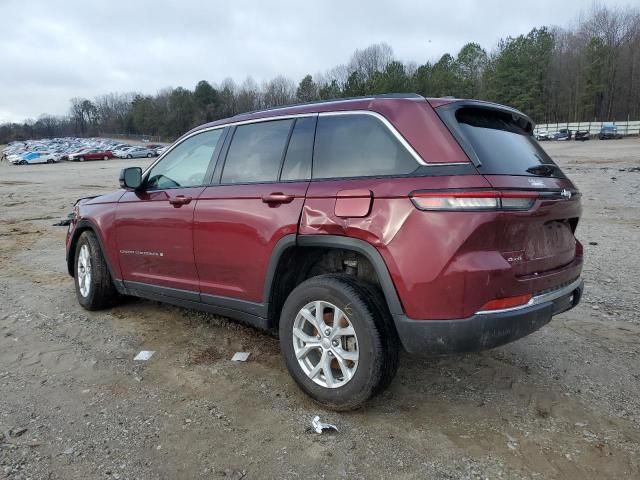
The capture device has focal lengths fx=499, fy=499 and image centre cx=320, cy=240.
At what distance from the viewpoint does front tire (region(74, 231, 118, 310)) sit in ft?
15.9

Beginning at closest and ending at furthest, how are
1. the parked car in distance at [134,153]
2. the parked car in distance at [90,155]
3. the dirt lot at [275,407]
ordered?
the dirt lot at [275,407]
the parked car in distance at [90,155]
the parked car in distance at [134,153]

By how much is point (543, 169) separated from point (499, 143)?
0.37m

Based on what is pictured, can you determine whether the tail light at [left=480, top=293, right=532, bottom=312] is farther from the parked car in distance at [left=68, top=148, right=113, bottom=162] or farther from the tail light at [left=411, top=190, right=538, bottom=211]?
the parked car in distance at [left=68, top=148, right=113, bottom=162]

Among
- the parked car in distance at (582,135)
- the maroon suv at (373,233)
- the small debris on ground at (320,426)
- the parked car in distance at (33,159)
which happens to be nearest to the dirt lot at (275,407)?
the small debris on ground at (320,426)

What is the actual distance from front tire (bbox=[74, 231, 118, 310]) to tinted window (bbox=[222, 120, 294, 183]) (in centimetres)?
192

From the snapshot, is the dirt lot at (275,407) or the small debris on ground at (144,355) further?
the small debris on ground at (144,355)

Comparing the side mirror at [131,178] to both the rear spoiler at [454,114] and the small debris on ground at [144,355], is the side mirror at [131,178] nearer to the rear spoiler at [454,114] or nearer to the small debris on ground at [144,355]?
the small debris on ground at [144,355]

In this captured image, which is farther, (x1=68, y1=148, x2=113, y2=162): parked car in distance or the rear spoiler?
(x1=68, y1=148, x2=113, y2=162): parked car in distance

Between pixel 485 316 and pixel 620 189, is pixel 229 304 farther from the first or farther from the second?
pixel 620 189

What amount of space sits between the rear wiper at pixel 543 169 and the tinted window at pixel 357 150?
2.59ft

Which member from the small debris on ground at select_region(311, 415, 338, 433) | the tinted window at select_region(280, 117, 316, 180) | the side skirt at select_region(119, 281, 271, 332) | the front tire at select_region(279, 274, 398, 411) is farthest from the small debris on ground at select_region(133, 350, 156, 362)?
the tinted window at select_region(280, 117, 316, 180)

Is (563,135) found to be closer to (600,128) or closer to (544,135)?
(544,135)

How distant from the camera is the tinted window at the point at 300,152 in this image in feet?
10.8

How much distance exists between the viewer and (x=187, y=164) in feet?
13.9
